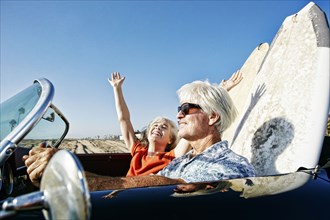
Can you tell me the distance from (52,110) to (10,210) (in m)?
1.03

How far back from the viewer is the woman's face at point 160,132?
10.8 ft

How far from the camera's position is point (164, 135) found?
337 cm

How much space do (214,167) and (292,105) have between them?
80 centimetres

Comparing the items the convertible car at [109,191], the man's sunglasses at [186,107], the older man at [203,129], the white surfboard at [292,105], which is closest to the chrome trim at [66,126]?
the convertible car at [109,191]

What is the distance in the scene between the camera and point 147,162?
2994mm

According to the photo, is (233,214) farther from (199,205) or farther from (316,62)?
(316,62)

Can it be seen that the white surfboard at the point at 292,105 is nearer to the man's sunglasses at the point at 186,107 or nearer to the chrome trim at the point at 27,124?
the man's sunglasses at the point at 186,107

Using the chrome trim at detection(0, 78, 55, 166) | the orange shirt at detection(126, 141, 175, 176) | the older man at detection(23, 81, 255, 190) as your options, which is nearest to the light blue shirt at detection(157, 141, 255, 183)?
the older man at detection(23, 81, 255, 190)

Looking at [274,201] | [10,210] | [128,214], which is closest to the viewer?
[10,210]

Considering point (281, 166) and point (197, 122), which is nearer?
point (281, 166)

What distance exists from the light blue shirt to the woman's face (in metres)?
0.86

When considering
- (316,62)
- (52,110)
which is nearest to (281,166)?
(316,62)

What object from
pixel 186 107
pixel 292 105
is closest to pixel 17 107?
pixel 186 107

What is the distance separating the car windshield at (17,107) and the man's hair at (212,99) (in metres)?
1.23
